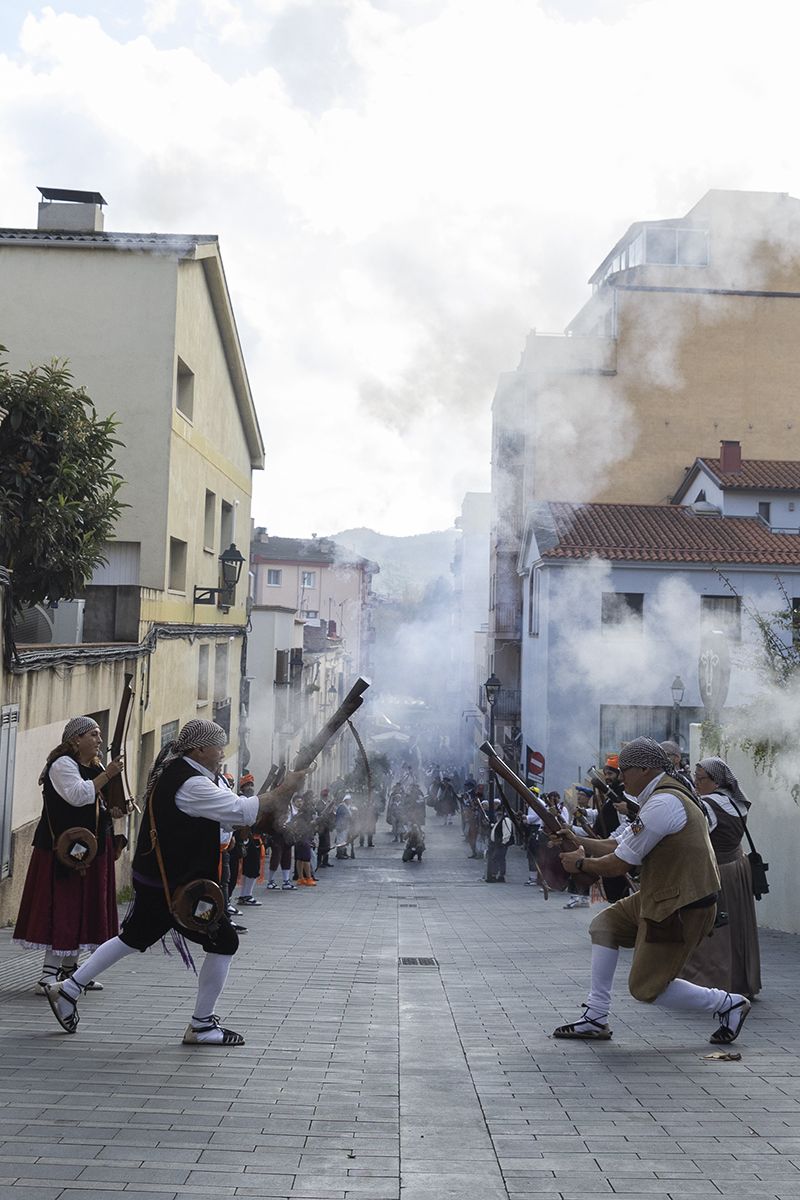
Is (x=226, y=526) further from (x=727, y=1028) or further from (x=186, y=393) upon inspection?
(x=727, y=1028)

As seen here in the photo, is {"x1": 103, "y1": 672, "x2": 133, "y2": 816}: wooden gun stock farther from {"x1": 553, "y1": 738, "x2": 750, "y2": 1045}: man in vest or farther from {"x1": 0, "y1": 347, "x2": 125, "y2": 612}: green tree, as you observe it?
{"x1": 0, "y1": 347, "x2": 125, "y2": 612}: green tree

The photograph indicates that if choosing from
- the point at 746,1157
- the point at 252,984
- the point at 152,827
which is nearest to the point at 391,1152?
the point at 746,1157

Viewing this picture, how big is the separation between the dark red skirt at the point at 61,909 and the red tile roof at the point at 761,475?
89.3 feet

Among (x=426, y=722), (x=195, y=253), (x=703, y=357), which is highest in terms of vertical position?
(x=703, y=357)

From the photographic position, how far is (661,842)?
5316mm

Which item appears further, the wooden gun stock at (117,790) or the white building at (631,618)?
the white building at (631,618)

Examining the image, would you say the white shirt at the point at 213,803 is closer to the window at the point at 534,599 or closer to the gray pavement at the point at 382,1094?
the gray pavement at the point at 382,1094

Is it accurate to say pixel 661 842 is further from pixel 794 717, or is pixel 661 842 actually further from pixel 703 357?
pixel 703 357

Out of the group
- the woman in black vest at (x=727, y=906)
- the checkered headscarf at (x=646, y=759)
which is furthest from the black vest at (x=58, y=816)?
the woman in black vest at (x=727, y=906)

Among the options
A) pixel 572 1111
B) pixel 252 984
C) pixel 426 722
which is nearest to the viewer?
pixel 572 1111

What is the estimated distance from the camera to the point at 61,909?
6.11m

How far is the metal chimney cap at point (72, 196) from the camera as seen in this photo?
62.3 feet

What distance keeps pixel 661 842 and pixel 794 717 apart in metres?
6.73

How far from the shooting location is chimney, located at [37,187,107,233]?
18875 millimetres
